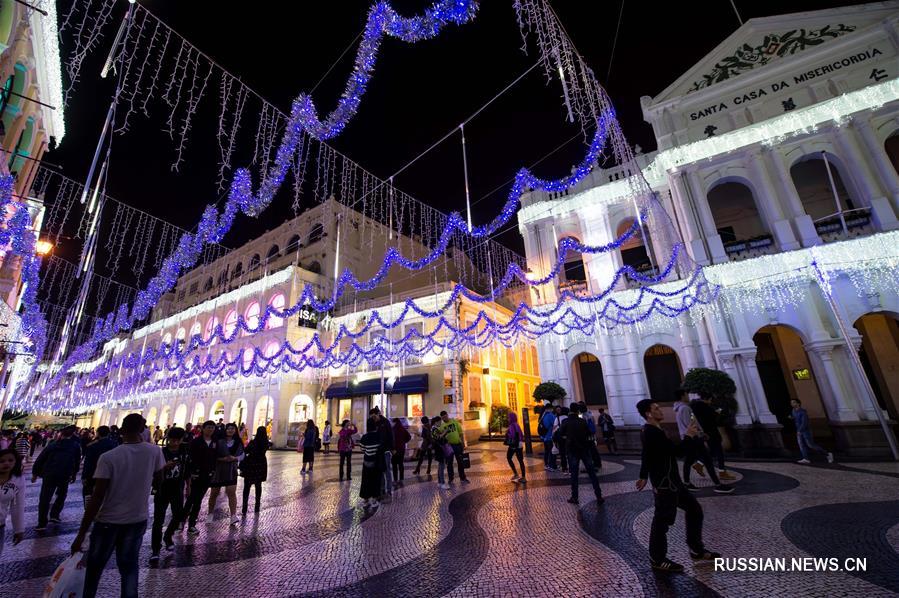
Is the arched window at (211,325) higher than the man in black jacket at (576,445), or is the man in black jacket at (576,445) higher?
the arched window at (211,325)

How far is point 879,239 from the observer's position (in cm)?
1132

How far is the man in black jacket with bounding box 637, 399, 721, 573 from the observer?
3.68 m

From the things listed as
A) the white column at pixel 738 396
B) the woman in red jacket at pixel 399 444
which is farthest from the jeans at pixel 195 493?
the white column at pixel 738 396

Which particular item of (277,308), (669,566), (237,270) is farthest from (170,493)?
(237,270)

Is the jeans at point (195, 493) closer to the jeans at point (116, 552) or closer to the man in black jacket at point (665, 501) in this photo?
the jeans at point (116, 552)

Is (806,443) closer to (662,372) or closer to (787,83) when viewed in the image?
(662,372)

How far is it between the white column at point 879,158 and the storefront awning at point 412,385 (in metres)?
19.3

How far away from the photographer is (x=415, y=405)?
68.7 ft

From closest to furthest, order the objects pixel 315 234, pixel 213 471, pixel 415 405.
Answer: pixel 213 471, pixel 415 405, pixel 315 234

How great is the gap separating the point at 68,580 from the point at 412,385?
59.1ft

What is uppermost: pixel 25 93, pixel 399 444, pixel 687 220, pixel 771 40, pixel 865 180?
pixel 771 40

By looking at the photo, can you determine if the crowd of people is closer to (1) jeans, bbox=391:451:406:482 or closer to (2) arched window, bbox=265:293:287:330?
(1) jeans, bbox=391:451:406:482

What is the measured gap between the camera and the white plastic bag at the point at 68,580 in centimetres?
246

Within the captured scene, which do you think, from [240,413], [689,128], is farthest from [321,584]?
[240,413]
